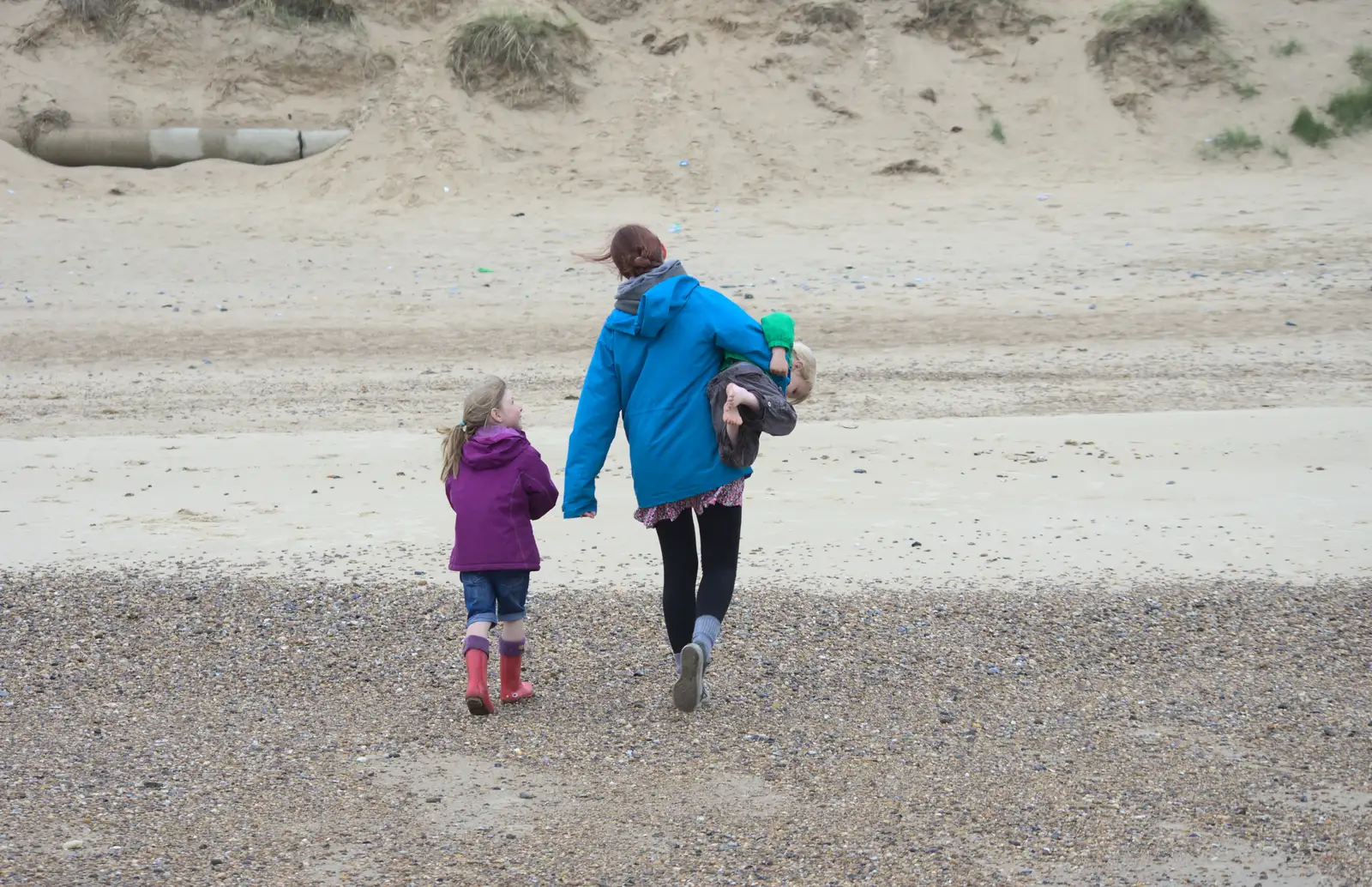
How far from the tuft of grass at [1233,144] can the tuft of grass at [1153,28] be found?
5.73 feet

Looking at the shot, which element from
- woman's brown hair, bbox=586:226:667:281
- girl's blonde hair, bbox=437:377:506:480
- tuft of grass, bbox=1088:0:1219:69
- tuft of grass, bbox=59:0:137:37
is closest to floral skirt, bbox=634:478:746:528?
girl's blonde hair, bbox=437:377:506:480

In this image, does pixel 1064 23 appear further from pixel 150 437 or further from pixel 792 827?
pixel 792 827

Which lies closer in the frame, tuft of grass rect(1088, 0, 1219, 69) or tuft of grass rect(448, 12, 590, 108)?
tuft of grass rect(448, 12, 590, 108)

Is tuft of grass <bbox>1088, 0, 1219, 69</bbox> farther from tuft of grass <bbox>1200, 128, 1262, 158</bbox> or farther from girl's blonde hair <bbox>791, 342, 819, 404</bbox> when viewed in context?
girl's blonde hair <bbox>791, 342, 819, 404</bbox>

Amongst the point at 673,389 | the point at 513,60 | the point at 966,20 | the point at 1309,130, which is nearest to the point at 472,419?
the point at 673,389

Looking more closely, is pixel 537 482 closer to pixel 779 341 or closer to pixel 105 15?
pixel 779 341

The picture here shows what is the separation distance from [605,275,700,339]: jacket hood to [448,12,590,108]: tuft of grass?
1349 centimetres

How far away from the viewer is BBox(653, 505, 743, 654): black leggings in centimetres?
433

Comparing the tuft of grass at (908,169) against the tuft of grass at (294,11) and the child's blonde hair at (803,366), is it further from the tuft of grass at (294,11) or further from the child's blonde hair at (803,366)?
the child's blonde hair at (803,366)

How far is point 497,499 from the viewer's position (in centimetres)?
441

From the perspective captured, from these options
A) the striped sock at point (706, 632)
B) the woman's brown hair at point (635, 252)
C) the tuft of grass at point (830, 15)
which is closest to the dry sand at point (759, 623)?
the striped sock at point (706, 632)

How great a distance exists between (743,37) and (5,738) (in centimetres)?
1515

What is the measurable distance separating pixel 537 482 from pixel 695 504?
1.71 ft

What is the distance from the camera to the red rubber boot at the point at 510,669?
15.0 feet
